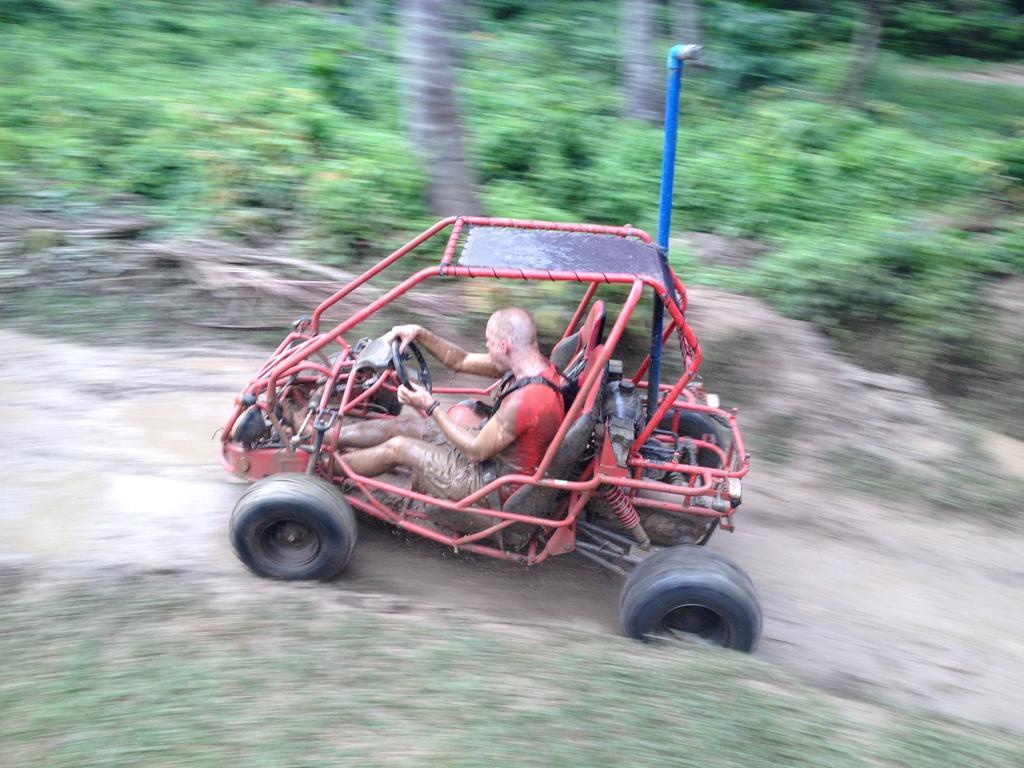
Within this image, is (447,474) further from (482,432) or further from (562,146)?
(562,146)

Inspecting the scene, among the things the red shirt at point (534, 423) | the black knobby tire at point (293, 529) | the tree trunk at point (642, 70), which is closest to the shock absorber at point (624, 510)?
the red shirt at point (534, 423)

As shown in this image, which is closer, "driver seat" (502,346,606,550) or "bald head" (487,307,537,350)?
"driver seat" (502,346,606,550)

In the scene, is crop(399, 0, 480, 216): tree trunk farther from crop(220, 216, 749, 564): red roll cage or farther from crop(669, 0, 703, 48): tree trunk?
crop(669, 0, 703, 48): tree trunk

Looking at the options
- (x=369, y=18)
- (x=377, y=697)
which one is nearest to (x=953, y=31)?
(x=369, y=18)

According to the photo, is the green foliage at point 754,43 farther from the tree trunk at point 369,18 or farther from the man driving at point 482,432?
the man driving at point 482,432

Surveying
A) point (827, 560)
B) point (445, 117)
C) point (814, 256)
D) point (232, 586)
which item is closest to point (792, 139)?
point (814, 256)

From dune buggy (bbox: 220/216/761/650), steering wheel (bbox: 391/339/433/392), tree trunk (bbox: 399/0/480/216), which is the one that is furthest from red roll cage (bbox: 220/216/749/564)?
tree trunk (bbox: 399/0/480/216)

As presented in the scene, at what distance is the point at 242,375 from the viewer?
6594mm

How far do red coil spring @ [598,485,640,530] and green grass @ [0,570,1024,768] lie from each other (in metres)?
0.59

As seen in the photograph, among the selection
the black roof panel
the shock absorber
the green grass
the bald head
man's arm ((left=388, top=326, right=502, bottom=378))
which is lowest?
the green grass

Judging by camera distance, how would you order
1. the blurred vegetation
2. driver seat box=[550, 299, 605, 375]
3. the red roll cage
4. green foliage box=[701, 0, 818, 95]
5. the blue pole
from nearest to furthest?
the red roll cage, the blue pole, driver seat box=[550, 299, 605, 375], the blurred vegetation, green foliage box=[701, 0, 818, 95]

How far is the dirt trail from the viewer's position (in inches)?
183

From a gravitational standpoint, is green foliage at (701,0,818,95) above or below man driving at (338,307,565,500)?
above

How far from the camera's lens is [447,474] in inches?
182
